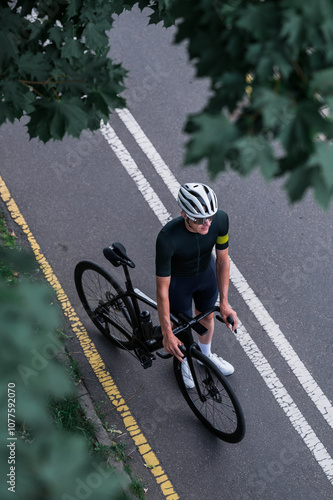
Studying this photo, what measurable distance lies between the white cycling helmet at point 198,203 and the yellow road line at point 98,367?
83.7 inches

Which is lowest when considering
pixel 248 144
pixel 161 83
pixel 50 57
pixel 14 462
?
pixel 161 83

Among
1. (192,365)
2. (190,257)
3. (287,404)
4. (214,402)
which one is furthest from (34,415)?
(287,404)

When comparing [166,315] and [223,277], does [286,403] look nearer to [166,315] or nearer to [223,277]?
[223,277]

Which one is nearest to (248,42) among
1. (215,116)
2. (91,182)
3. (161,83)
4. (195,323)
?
(215,116)

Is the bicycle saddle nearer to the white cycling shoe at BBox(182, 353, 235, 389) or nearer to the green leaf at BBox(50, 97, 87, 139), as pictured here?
the white cycling shoe at BBox(182, 353, 235, 389)

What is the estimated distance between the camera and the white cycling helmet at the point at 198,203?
4.40 m

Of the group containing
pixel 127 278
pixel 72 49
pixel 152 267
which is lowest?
pixel 152 267

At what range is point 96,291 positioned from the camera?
6.04 metres

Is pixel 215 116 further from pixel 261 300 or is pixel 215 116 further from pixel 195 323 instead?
pixel 261 300

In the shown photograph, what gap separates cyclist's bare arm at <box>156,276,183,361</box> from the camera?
4.70m

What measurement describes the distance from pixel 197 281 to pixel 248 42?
2.99 metres

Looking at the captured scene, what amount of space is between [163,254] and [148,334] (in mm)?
1050

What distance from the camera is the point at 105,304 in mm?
5832

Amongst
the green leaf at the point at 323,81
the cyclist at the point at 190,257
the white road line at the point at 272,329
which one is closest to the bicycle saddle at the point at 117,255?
the cyclist at the point at 190,257
